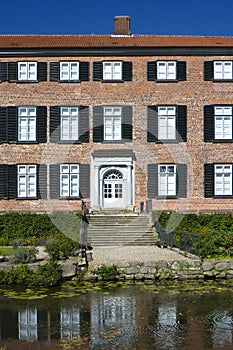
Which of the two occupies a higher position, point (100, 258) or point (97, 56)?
point (97, 56)

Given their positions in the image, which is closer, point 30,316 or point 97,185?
point 30,316

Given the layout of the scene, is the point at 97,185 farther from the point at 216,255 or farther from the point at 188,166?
the point at 216,255

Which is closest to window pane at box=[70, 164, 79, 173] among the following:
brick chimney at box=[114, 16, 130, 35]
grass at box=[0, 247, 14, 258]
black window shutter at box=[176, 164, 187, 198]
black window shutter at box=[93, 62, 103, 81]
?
black window shutter at box=[93, 62, 103, 81]

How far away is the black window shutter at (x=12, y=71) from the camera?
2506 cm

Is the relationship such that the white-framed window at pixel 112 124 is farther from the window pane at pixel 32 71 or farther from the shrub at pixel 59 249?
the shrub at pixel 59 249

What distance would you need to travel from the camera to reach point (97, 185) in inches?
991

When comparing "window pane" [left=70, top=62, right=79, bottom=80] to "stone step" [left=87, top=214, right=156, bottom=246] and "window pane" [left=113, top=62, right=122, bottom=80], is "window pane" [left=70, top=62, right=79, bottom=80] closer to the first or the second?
"window pane" [left=113, top=62, right=122, bottom=80]

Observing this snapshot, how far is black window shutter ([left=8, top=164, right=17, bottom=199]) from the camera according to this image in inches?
974

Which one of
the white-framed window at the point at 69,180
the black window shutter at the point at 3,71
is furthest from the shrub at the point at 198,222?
the black window shutter at the point at 3,71

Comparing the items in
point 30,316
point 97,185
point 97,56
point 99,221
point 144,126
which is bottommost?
point 30,316

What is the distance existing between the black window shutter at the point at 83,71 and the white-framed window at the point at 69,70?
0.54ft

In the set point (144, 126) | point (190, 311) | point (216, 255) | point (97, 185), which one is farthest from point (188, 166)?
point (190, 311)

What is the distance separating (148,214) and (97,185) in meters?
3.00

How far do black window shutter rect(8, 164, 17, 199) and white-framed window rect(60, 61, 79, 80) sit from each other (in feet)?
15.7
